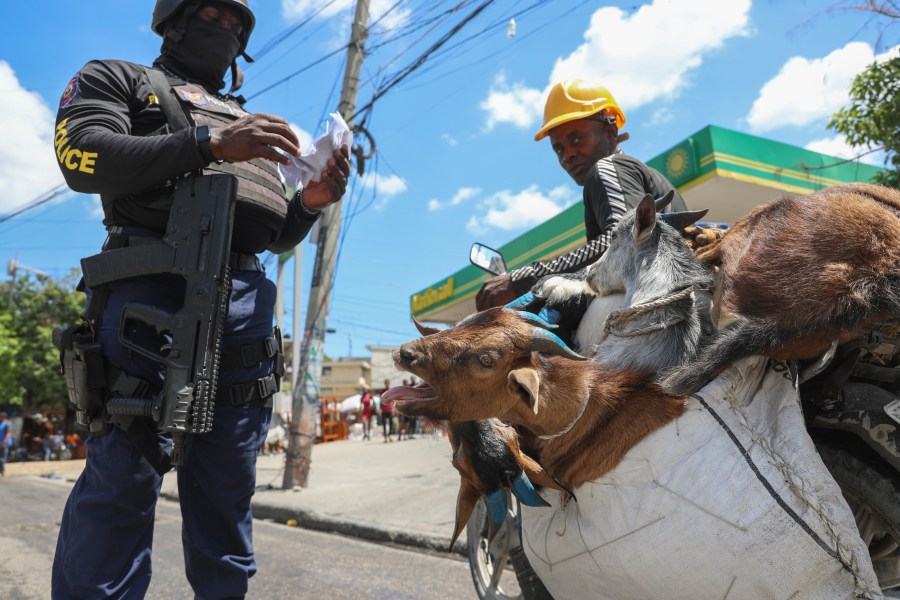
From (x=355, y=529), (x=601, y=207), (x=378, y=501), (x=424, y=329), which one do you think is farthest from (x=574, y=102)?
(x=378, y=501)

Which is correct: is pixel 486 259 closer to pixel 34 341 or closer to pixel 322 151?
pixel 322 151

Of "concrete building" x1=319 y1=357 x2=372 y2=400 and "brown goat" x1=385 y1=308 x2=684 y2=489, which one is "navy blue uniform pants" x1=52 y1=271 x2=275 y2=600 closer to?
"brown goat" x1=385 y1=308 x2=684 y2=489

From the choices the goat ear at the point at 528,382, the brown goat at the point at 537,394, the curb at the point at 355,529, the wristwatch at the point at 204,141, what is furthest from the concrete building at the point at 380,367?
the goat ear at the point at 528,382

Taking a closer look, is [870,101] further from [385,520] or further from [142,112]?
[142,112]

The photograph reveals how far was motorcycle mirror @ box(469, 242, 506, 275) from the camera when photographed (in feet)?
9.26

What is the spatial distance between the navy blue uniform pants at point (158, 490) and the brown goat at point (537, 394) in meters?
0.76

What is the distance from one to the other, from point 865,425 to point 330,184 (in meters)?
1.64

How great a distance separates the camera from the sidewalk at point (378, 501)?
5.27 metres

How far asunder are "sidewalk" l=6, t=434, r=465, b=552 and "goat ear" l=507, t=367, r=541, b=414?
2373mm

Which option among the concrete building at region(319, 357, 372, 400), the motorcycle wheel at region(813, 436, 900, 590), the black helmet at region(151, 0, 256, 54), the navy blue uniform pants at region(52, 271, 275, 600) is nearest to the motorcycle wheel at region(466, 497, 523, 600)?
the navy blue uniform pants at region(52, 271, 275, 600)

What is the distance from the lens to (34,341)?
80.9 feet

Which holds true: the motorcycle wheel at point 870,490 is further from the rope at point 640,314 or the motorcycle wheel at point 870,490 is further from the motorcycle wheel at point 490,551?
the motorcycle wheel at point 490,551

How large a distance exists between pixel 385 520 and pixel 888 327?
483cm

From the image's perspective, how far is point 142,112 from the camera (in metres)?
1.97
